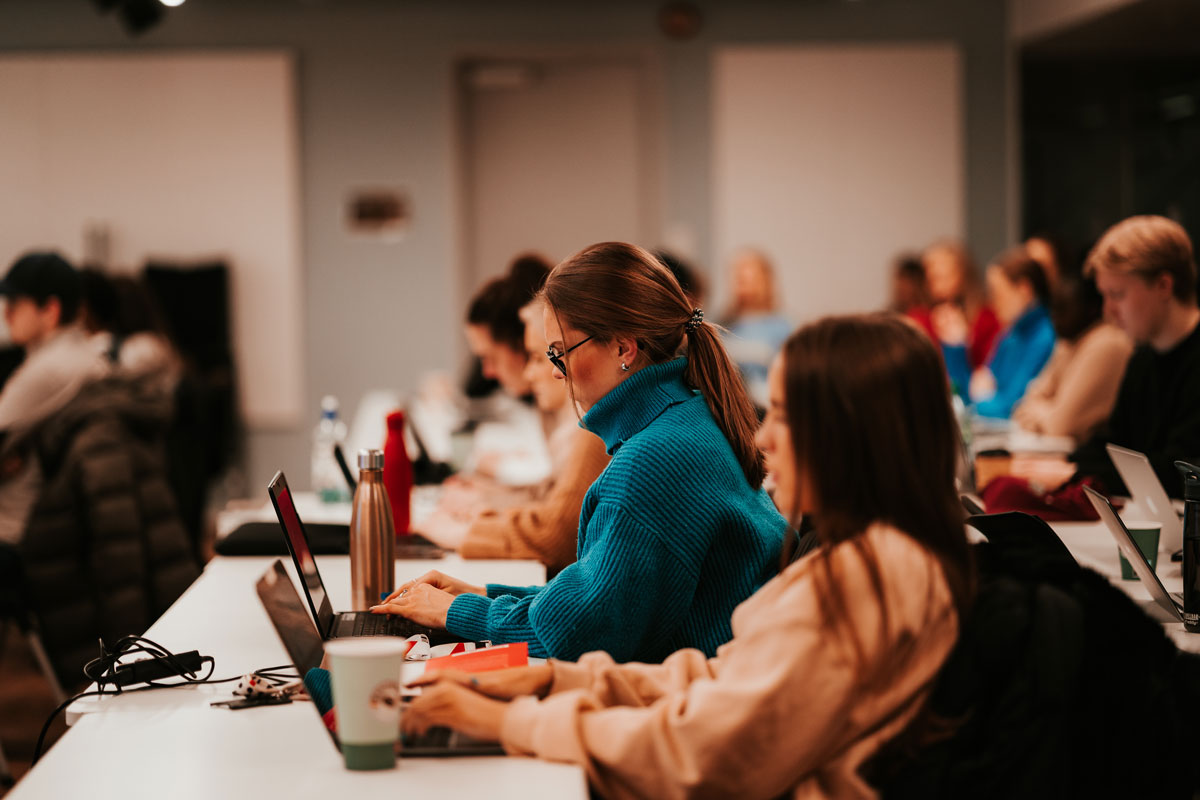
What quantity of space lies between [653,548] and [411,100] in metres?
5.97

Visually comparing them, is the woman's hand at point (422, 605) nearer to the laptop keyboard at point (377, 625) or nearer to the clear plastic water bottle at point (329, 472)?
the laptop keyboard at point (377, 625)

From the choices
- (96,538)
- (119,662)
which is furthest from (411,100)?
(119,662)

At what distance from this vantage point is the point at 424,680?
1.53 meters

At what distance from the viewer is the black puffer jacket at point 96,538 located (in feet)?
10.9

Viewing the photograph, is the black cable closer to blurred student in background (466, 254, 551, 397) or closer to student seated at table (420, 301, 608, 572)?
student seated at table (420, 301, 608, 572)

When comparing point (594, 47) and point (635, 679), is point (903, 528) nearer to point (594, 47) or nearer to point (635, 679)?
point (635, 679)

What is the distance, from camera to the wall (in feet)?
23.5

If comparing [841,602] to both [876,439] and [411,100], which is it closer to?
[876,439]

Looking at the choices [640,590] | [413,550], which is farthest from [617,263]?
[413,550]

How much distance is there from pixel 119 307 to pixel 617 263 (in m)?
3.34

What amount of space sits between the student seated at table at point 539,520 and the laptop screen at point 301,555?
584 millimetres

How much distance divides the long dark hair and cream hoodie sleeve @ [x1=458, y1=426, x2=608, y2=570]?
718mm

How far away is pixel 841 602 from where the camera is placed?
126 cm

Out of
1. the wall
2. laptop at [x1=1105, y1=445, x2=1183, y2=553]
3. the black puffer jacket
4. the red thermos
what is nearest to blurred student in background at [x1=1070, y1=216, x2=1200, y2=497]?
laptop at [x1=1105, y1=445, x2=1183, y2=553]
